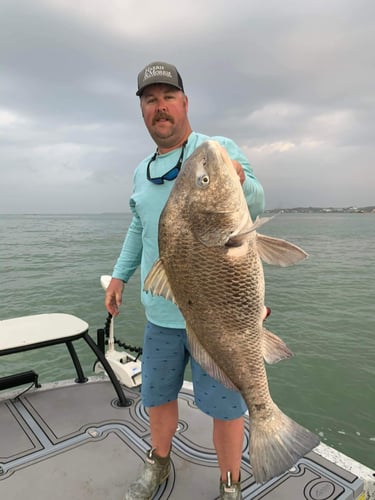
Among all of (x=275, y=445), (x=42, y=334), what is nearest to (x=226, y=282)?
(x=275, y=445)

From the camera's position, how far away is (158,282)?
79.9 inches

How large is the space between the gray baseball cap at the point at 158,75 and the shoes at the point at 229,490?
2.56 m

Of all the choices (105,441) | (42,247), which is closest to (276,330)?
(105,441)

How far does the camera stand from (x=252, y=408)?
212 centimetres

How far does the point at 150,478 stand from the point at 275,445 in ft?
3.91

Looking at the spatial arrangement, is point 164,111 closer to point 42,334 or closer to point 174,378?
point 174,378

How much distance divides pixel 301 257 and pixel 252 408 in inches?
34.8

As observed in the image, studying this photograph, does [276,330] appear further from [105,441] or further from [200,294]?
[200,294]

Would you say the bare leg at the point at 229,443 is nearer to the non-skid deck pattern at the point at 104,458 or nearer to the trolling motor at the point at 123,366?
the non-skid deck pattern at the point at 104,458

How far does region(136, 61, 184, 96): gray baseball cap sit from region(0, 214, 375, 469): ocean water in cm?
105

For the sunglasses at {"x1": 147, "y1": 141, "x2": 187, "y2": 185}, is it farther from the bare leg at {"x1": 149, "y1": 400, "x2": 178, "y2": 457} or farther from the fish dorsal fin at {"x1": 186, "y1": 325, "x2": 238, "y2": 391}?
the bare leg at {"x1": 149, "y1": 400, "x2": 178, "y2": 457}

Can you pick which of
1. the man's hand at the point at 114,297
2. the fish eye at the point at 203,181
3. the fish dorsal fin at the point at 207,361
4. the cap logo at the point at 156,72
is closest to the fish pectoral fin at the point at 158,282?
the fish dorsal fin at the point at 207,361

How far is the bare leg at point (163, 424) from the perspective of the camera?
111 inches

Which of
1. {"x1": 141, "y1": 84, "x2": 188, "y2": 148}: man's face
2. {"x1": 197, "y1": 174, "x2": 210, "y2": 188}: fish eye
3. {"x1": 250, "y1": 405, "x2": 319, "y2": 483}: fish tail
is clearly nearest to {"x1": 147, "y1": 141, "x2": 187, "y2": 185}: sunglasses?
{"x1": 141, "y1": 84, "x2": 188, "y2": 148}: man's face
